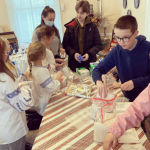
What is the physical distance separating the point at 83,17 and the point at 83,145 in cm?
160

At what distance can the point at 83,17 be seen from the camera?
200 cm

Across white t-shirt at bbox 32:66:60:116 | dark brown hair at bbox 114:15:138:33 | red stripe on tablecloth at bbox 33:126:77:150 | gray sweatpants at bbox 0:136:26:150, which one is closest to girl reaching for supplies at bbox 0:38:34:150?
gray sweatpants at bbox 0:136:26:150

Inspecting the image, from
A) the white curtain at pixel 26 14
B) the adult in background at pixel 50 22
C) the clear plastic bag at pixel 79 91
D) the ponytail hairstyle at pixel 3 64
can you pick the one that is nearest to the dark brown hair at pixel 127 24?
the clear plastic bag at pixel 79 91

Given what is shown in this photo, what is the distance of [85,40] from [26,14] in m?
3.19

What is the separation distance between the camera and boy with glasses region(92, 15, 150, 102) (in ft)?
3.64

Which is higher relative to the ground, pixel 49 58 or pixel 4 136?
pixel 49 58

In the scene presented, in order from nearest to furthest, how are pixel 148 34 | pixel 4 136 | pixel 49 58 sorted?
pixel 4 136 < pixel 49 58 < pixel 148 34

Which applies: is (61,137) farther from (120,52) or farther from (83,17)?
(83,17)

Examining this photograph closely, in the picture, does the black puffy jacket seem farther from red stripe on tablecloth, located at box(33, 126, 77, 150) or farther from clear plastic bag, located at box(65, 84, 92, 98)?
red stripe on tablecloth, located at box(33, 126, 77, 150)

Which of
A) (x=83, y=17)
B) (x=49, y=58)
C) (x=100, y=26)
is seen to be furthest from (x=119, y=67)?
(x=100, y=26)

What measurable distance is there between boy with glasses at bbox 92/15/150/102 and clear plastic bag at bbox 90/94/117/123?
49 millimetres

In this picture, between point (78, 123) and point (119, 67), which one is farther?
point (119, 67)

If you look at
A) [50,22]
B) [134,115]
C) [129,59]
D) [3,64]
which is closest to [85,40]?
[50,22]

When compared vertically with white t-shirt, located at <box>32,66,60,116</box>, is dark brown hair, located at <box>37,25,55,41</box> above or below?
above
